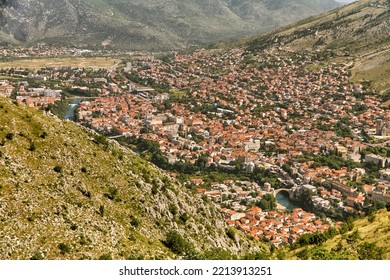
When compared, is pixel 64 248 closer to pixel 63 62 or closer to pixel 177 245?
pixel 177 245

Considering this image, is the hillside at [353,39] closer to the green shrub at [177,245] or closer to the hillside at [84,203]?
the hillside at [84,203]

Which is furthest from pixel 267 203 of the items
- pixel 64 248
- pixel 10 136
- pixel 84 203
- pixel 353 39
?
pixel 353 39

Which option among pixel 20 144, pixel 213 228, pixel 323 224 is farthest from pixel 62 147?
pixel 323 224

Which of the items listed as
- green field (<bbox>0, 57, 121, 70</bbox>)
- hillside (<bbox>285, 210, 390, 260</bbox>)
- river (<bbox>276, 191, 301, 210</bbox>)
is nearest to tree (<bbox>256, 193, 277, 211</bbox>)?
river (<bbox>276, 191, 301, 210</bbox>)

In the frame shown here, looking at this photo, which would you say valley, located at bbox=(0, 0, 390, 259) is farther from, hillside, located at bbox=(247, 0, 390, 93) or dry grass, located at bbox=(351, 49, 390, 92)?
hillside, located at bbox=(247, 0, 390, 93)

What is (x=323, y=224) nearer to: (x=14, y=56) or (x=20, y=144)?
(x=20, y=144)

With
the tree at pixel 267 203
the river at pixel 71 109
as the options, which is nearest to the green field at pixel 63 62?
the river at pixel 71 109
